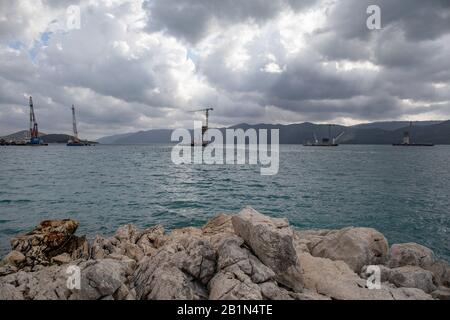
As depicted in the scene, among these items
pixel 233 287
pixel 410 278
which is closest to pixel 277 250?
pixel 233 287

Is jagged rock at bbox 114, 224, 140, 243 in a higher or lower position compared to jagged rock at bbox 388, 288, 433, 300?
lower

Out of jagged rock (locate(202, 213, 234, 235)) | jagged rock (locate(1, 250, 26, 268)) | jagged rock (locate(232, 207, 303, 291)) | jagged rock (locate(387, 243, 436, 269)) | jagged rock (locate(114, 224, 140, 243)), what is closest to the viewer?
jagged rock (locate(232, 207, 303, 291))

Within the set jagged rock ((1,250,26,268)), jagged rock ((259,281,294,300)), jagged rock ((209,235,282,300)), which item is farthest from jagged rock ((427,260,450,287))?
jagged rock ((1,250,26,268))

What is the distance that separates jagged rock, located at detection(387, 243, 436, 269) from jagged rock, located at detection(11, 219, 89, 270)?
1178 cm

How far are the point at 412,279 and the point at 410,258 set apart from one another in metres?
1.85

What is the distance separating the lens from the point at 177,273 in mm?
7133

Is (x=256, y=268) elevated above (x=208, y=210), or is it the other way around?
(x=256, y=268)

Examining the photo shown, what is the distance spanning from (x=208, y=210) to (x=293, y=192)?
12.3 meters

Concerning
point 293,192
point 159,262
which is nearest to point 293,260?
point 159,262

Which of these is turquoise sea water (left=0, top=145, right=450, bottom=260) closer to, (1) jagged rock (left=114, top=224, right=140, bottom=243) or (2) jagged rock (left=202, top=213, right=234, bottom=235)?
(2) jagged rock (left=202, top=213, right=234, bottom=235)

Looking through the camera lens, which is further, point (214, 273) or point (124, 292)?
point (214, 273)

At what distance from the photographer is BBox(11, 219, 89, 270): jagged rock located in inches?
393

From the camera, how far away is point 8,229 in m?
16.3
